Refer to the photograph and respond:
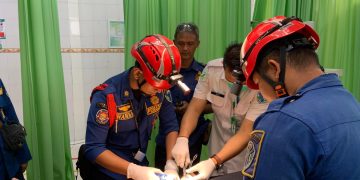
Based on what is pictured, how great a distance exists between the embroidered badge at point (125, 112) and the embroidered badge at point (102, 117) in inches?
2.6

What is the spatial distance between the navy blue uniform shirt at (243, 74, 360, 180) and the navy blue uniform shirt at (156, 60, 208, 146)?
132 cm

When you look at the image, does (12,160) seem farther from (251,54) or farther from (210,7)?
(210,7)

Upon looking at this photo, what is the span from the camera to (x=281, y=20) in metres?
0.96

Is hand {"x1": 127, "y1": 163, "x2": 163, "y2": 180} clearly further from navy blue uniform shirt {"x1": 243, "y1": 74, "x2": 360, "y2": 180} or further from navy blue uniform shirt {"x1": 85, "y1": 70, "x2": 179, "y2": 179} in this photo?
navy blue uniform shirt {"x1": 243, "y1": 74, "x2": 360, "y2": 180}

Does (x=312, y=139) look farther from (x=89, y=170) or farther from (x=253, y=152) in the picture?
(x=89, y=170)

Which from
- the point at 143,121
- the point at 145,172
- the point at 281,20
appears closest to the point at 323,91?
the point at 281,20

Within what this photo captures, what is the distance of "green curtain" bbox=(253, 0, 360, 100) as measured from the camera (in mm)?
2844

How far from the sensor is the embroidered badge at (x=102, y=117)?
142 centimetres

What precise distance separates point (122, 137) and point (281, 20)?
3.16ft

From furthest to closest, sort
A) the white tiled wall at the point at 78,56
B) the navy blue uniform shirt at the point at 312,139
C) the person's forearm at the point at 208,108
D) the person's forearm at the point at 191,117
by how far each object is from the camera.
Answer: the white tiled wall at the point at 78,56 < the person's forearm at the point at 208,108 < the person's forearm at the point at 191,117 < the navy blue uniform shirt at the point at 312,139

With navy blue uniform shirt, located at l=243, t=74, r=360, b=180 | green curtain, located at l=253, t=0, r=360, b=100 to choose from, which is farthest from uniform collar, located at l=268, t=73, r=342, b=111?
green curtain, located at l=253, t=0, r=360, b=100

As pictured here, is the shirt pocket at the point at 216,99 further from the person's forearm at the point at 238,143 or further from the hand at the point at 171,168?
the hand at the point at 171,168

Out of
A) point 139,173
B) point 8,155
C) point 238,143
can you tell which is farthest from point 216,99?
point 8,155

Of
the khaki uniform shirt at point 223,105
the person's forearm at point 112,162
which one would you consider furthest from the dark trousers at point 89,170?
the khaki uniform shirt at point 223,105
